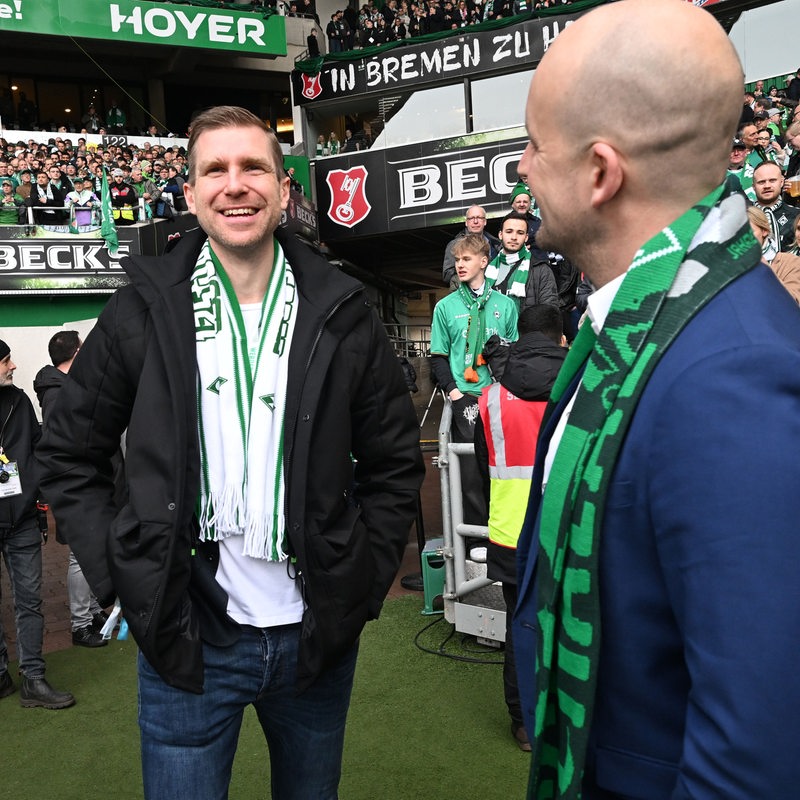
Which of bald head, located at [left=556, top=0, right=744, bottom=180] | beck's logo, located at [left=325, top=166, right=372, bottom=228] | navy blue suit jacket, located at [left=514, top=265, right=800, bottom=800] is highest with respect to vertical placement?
beck's logo, located at [left=325, top=166, right=372, bottom=228]

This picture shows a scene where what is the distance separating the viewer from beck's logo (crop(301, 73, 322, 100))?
22953 millimetres

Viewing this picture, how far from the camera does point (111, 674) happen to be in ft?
15.4

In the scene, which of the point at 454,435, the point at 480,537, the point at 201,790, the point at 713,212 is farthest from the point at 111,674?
the point at 713,212

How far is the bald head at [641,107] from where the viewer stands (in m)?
0.96

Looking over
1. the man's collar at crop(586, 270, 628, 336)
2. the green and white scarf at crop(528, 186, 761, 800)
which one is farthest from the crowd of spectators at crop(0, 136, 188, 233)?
the green and white scarf at crop(528, 186, 761, 800)

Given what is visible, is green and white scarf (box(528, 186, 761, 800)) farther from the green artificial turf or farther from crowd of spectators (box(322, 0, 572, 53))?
crowd of spectators (box(322, 0, 572, 53))

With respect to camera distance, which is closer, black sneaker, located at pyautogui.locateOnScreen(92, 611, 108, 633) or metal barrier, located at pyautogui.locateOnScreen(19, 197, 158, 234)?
black sneaker, located at pyautogui.locateOnScreen(92, 611, 108, 633)

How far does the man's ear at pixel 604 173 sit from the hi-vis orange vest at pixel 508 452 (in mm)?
2391

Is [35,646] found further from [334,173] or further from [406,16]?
[406,16]

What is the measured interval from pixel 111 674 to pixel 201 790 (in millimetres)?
3182

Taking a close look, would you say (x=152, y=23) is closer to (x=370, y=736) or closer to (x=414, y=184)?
(x=414, y=184)

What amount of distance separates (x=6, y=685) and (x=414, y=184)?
1784 cm

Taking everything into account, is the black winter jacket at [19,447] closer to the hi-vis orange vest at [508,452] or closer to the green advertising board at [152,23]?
the hi-vis orange vest at [508,452]

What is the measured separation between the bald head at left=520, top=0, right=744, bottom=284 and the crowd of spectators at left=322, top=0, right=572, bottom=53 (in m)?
21.1
